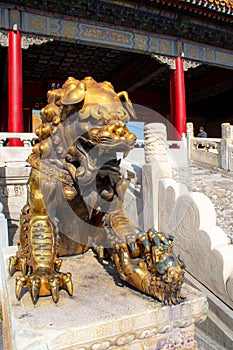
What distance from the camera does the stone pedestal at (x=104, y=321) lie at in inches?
44.3

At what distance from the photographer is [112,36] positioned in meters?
8.96

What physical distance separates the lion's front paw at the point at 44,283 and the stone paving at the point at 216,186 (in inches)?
105

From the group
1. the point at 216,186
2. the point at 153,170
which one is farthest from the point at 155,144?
the point at 216,186

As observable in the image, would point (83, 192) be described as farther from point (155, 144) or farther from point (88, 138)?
point (155, 144)

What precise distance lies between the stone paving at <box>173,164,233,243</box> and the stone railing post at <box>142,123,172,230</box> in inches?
37.3

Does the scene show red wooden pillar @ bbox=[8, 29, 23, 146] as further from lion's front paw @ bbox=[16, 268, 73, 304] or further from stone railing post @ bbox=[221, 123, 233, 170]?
lion's front paw @ bbox=[16, 268, 73, 304]

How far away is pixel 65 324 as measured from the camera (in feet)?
3.83

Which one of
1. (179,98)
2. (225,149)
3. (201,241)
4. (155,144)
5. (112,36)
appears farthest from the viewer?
(179,98)

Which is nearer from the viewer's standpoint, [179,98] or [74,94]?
[74,94]

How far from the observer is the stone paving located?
425 cm

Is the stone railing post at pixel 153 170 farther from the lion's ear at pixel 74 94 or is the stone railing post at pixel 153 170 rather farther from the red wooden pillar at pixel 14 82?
the red wooden pillar at pixel 14 82

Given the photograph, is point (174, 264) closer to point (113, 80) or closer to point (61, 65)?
point (61, 65)

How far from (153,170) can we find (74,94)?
241 cm

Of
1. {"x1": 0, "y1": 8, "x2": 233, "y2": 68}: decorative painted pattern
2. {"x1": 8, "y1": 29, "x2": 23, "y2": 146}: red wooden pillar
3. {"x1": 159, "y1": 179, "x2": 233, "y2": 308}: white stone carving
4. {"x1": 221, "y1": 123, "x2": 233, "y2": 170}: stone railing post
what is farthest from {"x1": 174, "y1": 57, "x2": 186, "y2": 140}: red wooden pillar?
{"x1": 159, "y1": 179, "x2": 233, "y2": 308}: white stone carving
